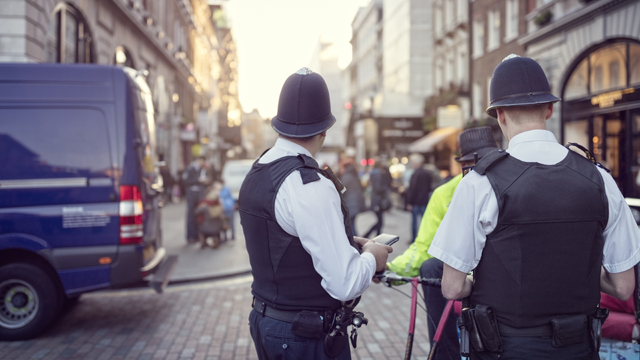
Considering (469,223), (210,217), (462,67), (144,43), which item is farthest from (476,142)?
(462,67)

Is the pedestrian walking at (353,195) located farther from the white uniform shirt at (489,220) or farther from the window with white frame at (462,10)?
the window with white frame at (462,10)

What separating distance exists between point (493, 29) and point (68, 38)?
17144mm

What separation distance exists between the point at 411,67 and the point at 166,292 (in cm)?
3119

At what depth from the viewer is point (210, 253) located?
11.0 meters

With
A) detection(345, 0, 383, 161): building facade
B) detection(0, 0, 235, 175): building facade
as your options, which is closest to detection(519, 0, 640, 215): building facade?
detection(0, 0, 235, 175): building facade

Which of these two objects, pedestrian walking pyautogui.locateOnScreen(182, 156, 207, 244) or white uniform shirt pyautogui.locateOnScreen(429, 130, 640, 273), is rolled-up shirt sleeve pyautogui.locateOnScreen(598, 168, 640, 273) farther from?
pedestrian walking pyautogui.locateOnScreen(182, 156, 207, 244)

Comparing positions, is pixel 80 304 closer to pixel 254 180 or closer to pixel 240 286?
pixel 240 286

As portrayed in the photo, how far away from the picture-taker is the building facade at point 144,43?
1062 cm

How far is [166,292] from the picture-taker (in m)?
7.70

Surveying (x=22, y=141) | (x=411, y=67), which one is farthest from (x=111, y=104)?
(x=411, y=67)

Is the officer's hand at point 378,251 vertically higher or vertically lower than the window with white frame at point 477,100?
lower

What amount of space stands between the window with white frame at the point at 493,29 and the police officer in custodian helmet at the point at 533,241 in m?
22.1

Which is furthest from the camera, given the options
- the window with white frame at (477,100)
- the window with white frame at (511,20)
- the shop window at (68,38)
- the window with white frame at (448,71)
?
the window with white frame at (448,71)

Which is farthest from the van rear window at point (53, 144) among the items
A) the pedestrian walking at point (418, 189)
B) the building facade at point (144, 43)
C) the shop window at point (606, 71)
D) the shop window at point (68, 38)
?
the shop window at point (606, 71)
